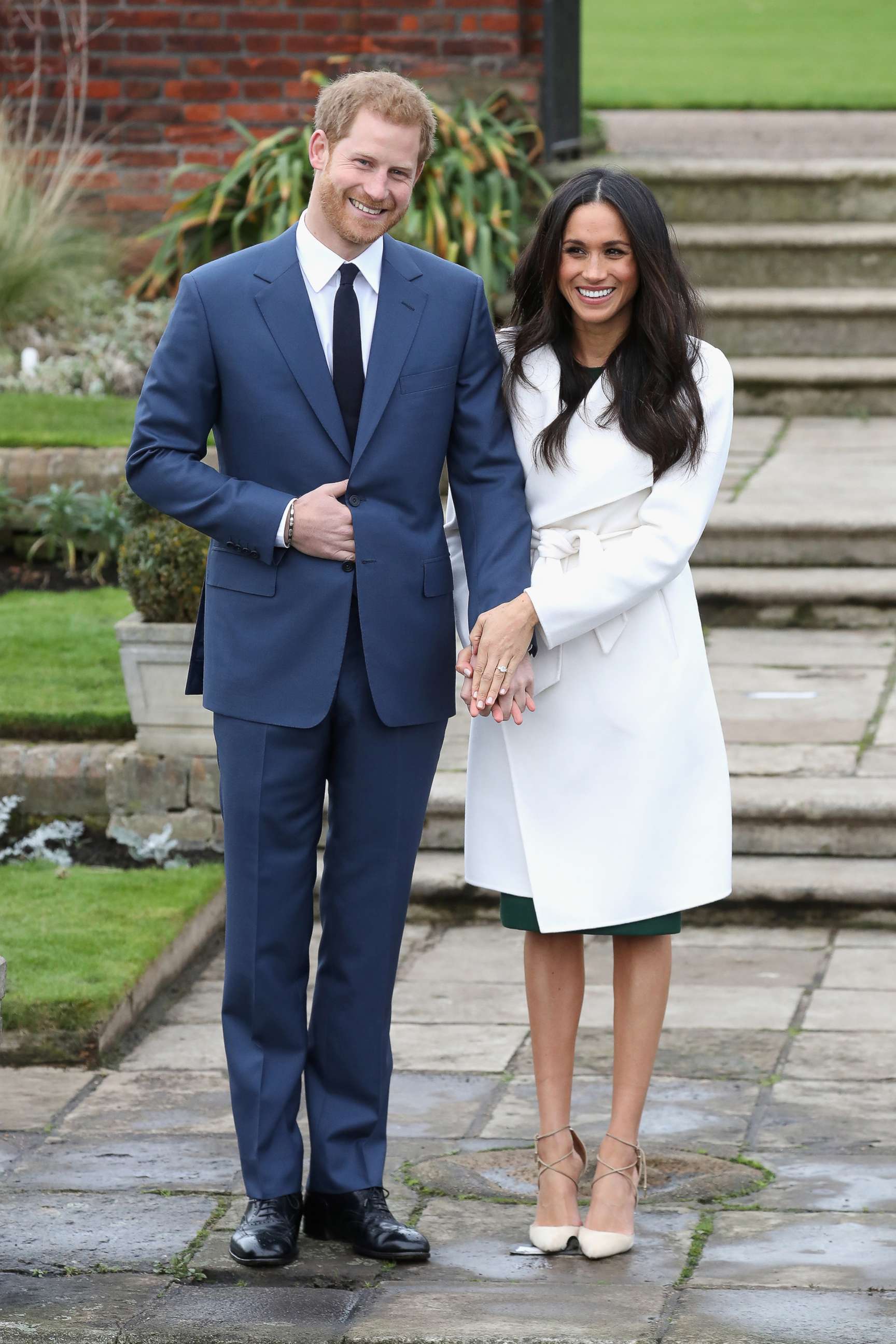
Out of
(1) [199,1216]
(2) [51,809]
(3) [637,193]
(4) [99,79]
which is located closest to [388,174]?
(3) [637,193]

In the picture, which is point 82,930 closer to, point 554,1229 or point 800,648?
point 554,1229

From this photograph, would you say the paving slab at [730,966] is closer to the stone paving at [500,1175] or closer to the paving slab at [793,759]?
the stone paving at [500,1175]

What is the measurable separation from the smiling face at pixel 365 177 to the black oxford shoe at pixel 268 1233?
1620 millimetres

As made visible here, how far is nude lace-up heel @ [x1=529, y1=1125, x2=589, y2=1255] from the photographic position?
337 cm

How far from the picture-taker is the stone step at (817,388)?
357 inches

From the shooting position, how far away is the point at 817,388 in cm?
916

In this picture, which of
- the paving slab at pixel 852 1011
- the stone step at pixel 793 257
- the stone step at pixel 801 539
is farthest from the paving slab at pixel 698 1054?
the stone step at pixel 793 257

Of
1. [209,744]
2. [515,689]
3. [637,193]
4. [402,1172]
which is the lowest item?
[402,1172]

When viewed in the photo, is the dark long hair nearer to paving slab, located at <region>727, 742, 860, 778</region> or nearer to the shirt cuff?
the shirt cuff

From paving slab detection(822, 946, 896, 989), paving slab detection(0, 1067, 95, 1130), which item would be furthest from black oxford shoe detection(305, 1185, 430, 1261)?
paving slab detection(822, 946, 896, 989)

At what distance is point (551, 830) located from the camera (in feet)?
11.2

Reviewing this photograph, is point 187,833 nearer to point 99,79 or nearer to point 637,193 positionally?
point 637,193

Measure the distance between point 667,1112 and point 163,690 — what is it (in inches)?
83.3

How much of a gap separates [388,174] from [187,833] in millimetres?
2814
